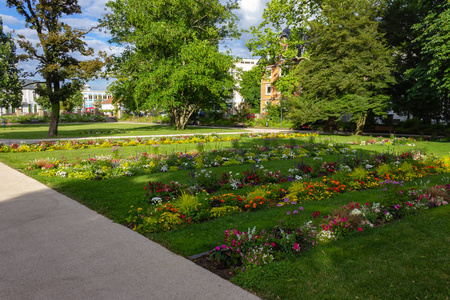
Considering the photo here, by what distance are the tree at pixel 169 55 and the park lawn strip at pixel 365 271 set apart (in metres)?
24.1

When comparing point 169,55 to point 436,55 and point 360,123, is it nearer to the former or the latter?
point 360,123

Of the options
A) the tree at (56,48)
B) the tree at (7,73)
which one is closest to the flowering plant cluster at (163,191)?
the tree at (56,48)

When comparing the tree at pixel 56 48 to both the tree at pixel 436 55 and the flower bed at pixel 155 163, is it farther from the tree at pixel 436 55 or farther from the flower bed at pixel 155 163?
the tree at pixel 436 55

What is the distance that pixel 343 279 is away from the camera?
348 cm

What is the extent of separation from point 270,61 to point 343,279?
3227cm

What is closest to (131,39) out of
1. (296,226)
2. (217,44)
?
(217,44)

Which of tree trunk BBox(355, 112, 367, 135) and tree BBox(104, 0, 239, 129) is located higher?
tree BBox(104, 0, 239, 129)

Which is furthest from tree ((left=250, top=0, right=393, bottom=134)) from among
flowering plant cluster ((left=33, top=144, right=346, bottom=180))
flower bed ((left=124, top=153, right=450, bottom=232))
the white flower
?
the white flower

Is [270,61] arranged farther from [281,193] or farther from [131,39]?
[281,193]

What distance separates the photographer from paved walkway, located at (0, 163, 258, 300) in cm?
330

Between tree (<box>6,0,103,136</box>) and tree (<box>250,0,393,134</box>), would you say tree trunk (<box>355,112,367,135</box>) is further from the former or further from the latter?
tree (<box>6,0,103,136</box>)

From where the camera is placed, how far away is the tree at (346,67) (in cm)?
2311

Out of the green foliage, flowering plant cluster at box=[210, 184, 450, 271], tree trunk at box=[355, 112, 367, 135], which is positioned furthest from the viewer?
tree trunk at box=[355, 112, 367, 135]

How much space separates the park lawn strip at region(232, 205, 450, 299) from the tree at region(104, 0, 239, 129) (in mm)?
24092
